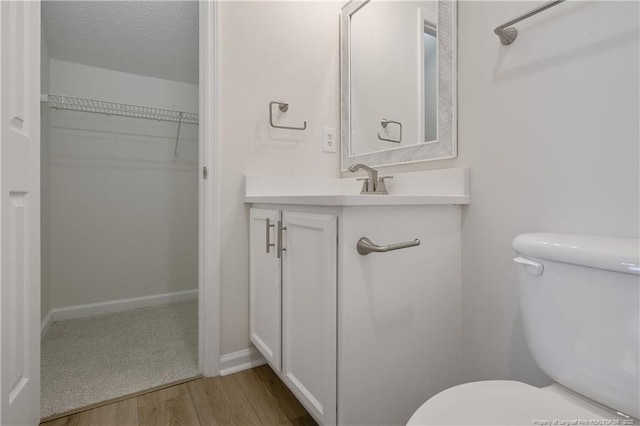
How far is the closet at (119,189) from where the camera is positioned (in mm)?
1782

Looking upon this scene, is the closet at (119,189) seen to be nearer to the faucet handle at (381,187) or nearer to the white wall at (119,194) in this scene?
the white wall at (119,194)

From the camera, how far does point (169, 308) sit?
7.85ft

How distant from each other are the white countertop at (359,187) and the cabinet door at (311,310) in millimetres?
67

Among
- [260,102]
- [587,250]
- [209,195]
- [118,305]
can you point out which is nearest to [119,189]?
[118,305]

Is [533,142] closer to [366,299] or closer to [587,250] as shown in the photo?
[587,250]

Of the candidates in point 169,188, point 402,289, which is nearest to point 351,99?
point 402,289

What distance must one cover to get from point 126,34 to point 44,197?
114 centimetres

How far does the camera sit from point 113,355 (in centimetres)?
165

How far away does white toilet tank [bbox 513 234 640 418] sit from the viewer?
62cm

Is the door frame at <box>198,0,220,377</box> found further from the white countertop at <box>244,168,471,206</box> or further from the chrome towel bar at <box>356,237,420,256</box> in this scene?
the chrome towel bar at <box>356,237,420,256</box>

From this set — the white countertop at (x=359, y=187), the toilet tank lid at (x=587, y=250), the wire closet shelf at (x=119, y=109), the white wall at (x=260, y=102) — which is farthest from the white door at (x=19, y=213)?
the toilet tank lid at (x=587, y=250)

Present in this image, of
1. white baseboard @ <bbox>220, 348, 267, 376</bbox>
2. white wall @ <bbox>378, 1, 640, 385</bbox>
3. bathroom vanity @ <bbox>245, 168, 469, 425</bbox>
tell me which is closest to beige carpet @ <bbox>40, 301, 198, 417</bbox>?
white baseboard @ <bbox>220, 348, 267, 376</bbox>

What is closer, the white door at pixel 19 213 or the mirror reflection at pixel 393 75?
the white door at pixel 19 213

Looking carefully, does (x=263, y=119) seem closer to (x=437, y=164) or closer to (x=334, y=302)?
(x=437, y=164)
